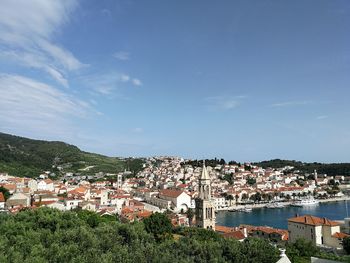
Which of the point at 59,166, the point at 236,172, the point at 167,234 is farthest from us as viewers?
the point at 236,172

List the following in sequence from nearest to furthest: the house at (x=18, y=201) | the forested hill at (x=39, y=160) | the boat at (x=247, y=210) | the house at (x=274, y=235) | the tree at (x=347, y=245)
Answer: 1. the tree at (x=347, y=245)
2. the house at (x=274, y=235)
3. the house at (x=18, y=201)
4. the boat at (x=247, y=210)
5. the forested hill at (x=39, y=160)

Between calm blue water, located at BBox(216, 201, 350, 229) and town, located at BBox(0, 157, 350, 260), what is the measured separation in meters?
3.58

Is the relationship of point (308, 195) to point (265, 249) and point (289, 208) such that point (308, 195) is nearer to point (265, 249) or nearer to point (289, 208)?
point (289, 208)

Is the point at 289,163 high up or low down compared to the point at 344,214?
up

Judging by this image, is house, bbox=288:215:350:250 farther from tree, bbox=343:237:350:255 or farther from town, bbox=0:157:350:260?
tree, bbox=343:237:350:255

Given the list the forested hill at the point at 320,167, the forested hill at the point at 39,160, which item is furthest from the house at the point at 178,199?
the forested hill at the point at 320,167

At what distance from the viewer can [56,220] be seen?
1802 centimetres

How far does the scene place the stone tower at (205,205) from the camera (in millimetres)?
24219

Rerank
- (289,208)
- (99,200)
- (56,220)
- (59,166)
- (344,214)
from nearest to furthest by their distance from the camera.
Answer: (56,220), (99,200), (344,214), (289,208), (59,166)

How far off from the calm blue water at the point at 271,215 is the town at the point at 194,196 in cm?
358

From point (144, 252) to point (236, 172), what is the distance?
316ft

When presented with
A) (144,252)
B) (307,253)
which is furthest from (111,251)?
(307,253)

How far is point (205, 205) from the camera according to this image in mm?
24250

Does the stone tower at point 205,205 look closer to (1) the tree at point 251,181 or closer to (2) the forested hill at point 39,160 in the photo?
(2) the forested hill at point 39,160
